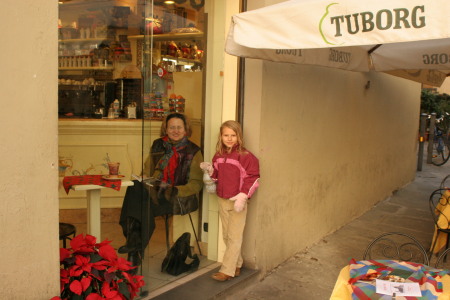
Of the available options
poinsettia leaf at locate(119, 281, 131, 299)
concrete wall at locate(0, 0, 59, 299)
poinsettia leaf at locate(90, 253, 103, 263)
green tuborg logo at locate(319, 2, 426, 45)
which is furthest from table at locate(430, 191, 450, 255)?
concrete wall at locate(0, 0, 59, 299)

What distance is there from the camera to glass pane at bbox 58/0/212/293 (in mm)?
4234

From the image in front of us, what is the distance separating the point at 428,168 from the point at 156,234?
11.5 metres

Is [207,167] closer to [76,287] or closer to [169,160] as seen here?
[169,160]

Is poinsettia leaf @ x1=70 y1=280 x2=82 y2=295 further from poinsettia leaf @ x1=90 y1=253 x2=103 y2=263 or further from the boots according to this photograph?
the boots

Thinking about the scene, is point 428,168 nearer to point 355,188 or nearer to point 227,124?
point 355,188

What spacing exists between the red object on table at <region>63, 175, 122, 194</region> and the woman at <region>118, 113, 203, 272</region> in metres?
0.15

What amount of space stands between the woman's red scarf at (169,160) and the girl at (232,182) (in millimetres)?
263

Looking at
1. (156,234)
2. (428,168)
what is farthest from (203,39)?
(428,168)

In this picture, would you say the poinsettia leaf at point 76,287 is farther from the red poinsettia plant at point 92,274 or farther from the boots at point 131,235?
the boots at point 131,235

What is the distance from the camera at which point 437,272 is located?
9.63 ft

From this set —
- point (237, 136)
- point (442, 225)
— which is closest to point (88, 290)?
point (237, 136)

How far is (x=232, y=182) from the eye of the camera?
4453mm

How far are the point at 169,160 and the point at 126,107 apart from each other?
2.13 feet

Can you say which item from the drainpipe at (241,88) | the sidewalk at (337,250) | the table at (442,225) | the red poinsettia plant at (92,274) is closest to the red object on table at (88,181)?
the red poinsettia plant at (92,274)
